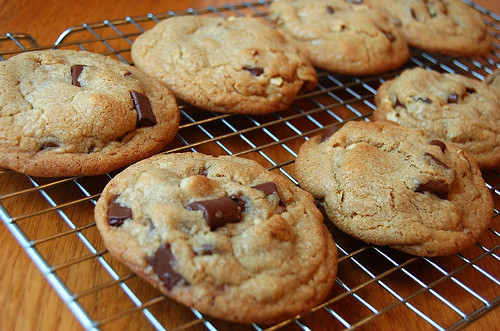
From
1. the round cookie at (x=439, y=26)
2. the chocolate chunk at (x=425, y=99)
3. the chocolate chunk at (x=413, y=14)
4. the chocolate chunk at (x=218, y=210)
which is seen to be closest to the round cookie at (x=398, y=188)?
the chocolate chunk at (x=425, y=99)

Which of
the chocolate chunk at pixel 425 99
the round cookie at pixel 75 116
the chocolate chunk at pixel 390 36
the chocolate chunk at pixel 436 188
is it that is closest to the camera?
the round cookie at pixel 75 116

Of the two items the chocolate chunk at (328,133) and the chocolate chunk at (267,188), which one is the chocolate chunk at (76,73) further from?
the chocolate chunk at (328,133)

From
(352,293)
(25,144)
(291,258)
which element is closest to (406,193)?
(352,293)

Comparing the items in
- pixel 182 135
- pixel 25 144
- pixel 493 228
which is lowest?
pixel 493 228

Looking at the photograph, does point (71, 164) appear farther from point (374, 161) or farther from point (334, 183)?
point (374, 161)

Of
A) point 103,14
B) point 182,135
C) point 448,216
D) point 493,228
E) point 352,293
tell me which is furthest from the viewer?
point 103,14

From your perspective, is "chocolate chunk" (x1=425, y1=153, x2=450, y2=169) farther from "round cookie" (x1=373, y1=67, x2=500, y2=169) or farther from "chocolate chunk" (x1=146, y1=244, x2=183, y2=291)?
"chocolate chunk" (x1=146, y1=244, x2=183, y2=291)
